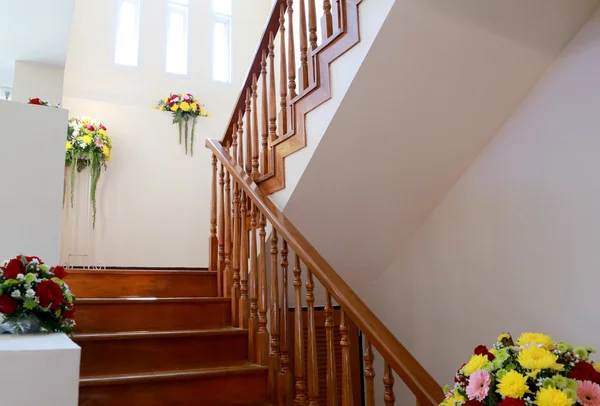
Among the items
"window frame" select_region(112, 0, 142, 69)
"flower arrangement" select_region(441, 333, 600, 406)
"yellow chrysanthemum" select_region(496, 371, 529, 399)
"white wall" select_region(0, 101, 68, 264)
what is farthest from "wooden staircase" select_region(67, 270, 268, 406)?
"window frame" select_region(112, 0, 142, 69)

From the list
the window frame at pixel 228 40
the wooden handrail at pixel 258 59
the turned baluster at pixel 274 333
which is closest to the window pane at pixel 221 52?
the window frame at pixel 228 40

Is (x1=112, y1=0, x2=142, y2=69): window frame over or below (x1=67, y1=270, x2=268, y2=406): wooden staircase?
over

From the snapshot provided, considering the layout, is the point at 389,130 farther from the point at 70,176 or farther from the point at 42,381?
the point at 70,176

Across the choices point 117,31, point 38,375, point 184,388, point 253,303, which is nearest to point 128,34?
point 117,31

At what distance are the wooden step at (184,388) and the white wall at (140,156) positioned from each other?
254 centimetres

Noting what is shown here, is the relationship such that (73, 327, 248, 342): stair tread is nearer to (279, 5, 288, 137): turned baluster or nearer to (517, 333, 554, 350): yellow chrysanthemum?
(279, 5, 288, 137): turned baluster

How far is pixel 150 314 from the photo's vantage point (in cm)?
277

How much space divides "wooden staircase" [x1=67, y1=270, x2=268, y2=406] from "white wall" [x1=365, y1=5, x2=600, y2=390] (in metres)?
1.28

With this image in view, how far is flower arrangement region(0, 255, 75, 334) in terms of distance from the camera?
1.66 metres

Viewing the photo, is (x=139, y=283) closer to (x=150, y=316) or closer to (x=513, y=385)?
(x=150, y=316)

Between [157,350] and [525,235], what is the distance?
1.92 metres

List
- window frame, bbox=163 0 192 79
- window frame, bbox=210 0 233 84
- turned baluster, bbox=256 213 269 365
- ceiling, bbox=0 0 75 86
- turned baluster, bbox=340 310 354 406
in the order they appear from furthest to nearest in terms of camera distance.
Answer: window frame, bbox=210 0 233 84, window frame, bbox=163 0 192 79, ceiling, bbox=0 0 75 86, turned baluster, bbox=256 213 269 365, turned baluster, bbox=340 310 354 406

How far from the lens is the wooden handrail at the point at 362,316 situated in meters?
1.68

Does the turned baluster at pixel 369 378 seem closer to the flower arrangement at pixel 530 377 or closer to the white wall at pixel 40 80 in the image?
the flower arrangement at pixel 530 377
